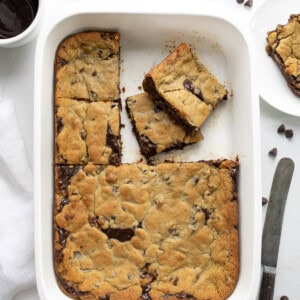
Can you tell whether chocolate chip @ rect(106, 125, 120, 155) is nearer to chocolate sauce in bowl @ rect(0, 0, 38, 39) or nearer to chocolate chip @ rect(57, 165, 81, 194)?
chocolate chip @ rect(57, 165, 81, 194)

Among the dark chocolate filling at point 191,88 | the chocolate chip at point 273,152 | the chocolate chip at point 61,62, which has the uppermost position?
the chocolate chip at point 61,62

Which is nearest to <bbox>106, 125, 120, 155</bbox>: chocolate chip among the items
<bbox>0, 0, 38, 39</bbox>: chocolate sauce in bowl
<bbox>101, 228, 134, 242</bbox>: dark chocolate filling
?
<bbox>101, 228, 134, 242</bbox>: dark chocolate filling

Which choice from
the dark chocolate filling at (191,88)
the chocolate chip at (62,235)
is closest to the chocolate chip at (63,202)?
the chocolate chip at (62,235)

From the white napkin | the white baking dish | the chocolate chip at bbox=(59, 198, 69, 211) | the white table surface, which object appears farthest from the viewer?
the white table surface

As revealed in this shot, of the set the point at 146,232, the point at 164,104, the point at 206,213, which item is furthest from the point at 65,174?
the point at 206,213

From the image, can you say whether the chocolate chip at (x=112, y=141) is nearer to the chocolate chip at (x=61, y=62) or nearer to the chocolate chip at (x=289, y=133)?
the chocolate chip at (x=61, y=62)

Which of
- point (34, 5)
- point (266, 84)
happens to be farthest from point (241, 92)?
point (34, 5)
